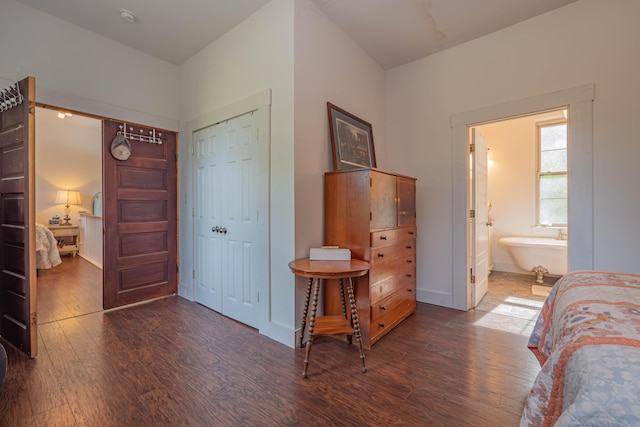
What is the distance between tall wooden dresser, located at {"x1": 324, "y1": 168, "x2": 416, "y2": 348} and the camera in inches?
86.1

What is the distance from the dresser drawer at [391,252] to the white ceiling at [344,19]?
7.01 ft

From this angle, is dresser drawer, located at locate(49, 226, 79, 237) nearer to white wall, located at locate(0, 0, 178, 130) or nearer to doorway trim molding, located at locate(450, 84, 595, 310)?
white wall, located at locate(0, 0, 178, 130)

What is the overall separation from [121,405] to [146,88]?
317 cm

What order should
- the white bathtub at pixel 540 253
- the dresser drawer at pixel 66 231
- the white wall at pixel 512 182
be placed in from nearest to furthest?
1. the white bathtub at pixel 540 253
2. the white wall at pixel 512 182
3. the dresser drawer at pixel 66 231

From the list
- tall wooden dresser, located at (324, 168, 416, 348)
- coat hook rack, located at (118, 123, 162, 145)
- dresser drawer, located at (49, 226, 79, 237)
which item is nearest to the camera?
tall wooden dresser, located at (324, 168, 416, 348)

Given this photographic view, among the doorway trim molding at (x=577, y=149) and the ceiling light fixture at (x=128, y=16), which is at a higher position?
the ceiling light fixture at (x=128, y=16)

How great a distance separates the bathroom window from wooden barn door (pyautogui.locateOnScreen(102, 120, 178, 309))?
5.65 meters

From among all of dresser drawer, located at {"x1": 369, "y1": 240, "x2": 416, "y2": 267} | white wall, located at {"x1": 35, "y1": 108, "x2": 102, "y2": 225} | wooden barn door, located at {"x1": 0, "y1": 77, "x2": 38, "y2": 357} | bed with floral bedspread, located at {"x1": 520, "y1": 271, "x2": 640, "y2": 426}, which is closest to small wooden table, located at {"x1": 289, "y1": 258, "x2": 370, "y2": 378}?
dresser drawer, located at {"x1": 369, "y1": 240, "x2": 416, "y2": 267}

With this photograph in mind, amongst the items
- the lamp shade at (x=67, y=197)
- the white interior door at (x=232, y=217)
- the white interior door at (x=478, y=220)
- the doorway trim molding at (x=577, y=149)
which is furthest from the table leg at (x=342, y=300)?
the lamp shade at (x=67, y=197)

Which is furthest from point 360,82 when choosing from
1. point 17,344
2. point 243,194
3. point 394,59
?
point 17,344

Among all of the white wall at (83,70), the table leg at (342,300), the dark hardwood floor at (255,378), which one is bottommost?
the dark hardwood floor at (255,378)

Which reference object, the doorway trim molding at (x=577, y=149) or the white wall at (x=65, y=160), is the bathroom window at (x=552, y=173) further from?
the white wall at (x=65, y=160)

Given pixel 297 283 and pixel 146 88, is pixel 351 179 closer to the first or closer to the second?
pixel 297 283

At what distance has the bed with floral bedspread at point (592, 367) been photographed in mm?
579
